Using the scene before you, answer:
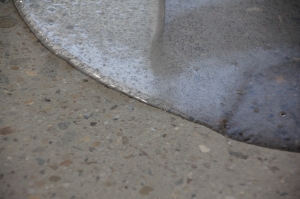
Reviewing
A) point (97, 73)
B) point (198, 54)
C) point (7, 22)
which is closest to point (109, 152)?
point (97, 73)

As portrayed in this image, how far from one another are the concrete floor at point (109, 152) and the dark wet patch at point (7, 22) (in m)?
0.38

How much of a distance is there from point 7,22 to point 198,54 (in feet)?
3.76

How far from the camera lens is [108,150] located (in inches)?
66.8

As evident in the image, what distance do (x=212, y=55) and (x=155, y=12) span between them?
530mm

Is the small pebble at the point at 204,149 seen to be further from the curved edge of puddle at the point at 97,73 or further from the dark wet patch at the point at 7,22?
the dark wet patch at the point at 7,22

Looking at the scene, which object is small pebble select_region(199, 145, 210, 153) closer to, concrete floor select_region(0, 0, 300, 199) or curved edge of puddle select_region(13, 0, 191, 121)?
concrete floor select_region(0, 0, 300, 199)

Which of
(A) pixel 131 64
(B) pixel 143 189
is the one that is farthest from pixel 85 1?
(B) pixel 143 189

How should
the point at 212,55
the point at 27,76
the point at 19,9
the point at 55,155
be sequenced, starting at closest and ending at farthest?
the point at 55,155, the point at 27,76, the point at 212,55, the point at 19,9

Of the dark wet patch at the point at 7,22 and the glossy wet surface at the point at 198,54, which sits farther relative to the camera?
the dark wet patch at the point at 7,22

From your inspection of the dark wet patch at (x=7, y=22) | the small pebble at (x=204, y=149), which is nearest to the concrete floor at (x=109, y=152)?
the small pebble at (x=204, y=149)

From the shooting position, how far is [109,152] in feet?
5.54

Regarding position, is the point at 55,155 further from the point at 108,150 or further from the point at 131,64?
the point at 131,64

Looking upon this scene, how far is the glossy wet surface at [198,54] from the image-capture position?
1906 mm

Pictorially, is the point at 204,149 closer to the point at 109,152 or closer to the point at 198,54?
the point at 109,152
